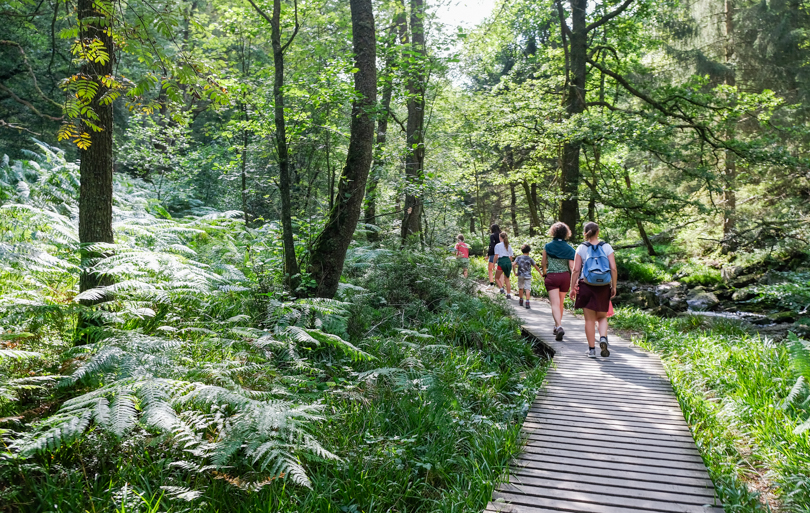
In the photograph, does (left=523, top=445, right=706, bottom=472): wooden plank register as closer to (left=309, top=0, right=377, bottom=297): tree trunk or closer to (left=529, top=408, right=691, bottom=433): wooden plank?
(left=529, top=408, right=691, bottom=433): wooden plank

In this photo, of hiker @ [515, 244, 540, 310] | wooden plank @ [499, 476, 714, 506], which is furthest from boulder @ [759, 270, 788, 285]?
wooden plank @ [499, 476, 714, 506]

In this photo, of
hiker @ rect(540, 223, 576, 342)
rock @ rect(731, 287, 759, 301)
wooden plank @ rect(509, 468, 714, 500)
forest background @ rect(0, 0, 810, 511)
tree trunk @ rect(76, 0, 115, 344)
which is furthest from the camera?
rock @ rect(731, 287, 759, 301)

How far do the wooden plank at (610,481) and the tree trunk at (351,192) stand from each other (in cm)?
377

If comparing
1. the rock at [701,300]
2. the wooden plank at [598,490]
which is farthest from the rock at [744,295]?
the wooden plank at [598,490]

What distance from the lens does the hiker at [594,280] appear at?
261 inches

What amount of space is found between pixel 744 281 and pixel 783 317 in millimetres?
3594

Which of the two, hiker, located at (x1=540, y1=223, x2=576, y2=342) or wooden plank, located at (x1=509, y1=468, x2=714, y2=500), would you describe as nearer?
wooden plank, located at (x1=509, y1=468, x2=714, y2=500)

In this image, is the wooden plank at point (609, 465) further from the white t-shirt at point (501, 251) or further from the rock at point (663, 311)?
the rock at point (663, 311)

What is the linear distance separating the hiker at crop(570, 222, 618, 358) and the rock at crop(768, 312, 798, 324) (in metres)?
7.81

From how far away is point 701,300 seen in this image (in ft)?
46.8

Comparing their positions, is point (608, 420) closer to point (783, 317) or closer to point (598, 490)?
point (598, 490)

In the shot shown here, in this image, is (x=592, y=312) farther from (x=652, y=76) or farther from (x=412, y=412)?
(x=652, y=76)

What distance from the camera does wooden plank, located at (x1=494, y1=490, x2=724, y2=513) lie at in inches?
130

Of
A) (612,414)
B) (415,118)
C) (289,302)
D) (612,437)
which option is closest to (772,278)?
(415,118)
